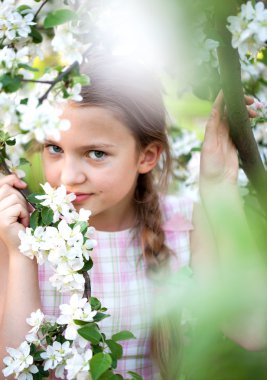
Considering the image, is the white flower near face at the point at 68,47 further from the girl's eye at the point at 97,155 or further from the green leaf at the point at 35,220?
the girl's eye at the point at 97,155

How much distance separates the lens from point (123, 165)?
5.10 feet

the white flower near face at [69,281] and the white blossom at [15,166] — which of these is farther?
the white blossom at [15,166]

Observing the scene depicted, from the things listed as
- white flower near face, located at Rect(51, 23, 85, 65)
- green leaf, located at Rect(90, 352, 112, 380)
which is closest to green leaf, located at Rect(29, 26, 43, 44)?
white flower near face, located at Rect(51, 23, 85, 65)

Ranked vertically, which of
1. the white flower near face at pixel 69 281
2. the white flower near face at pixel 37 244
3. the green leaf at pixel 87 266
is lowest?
the white flower near face at pixel 69 281

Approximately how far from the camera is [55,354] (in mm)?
1124

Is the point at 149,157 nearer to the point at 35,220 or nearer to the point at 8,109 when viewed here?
the point at 35,220

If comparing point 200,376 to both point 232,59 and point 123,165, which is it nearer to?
point 232,59

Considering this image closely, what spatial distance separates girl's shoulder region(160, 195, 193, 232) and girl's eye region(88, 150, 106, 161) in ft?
1.54

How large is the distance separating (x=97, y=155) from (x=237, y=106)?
0.53 meters

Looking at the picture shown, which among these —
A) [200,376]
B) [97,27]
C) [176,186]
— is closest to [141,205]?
[176,186]

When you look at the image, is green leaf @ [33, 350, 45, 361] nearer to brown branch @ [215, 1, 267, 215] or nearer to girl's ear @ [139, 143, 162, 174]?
brown branch @ [215, 1, 267, 215]

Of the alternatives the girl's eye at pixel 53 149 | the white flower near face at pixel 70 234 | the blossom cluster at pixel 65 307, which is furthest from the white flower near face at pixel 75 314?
the girl's eye at pixel 53 149

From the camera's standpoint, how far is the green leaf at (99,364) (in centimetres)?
94

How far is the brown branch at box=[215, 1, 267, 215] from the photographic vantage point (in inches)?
36.5
